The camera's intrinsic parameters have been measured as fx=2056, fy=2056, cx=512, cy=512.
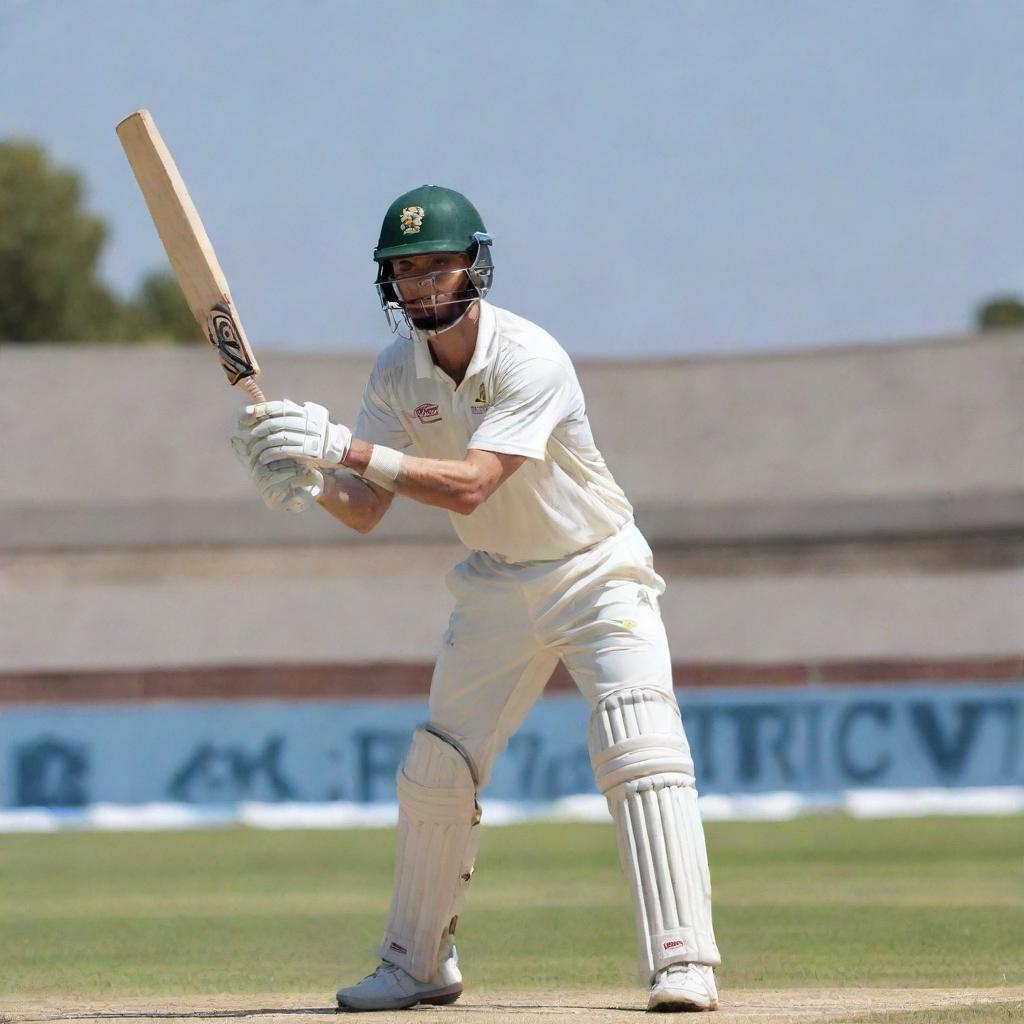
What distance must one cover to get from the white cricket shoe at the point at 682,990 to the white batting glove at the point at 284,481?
1.39 metres

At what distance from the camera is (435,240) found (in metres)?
4.96

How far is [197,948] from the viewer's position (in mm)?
6855

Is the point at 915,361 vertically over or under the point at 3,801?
over

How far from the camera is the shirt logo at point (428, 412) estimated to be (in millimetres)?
5129

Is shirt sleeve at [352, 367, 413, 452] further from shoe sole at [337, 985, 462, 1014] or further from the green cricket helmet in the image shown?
shoe sole at [337, 985, 462, 1014]

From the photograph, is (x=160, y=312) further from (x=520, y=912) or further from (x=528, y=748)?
(x=520, y=912)

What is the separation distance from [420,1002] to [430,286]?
1.81 meters

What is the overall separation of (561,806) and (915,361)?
379 inches

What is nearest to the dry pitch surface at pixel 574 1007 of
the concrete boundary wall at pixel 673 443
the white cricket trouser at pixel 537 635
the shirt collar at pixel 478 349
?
the white cricket trouser at pixel 537 635

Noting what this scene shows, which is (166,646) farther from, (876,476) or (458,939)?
(458,939)

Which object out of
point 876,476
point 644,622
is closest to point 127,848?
point 644,622

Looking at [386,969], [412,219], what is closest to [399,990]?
[386,969]

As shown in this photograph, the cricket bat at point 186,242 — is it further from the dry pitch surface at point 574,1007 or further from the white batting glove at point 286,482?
the dry pitch surface at point 574,1007

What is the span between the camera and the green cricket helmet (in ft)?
16.3
